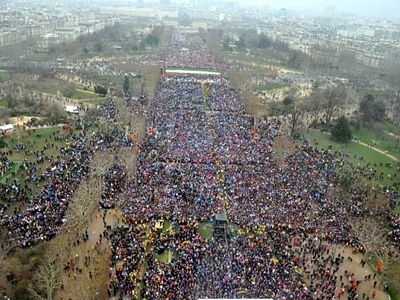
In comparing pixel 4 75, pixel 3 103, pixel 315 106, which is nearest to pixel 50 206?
pixel 3 103

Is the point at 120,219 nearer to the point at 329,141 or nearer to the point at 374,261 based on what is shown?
the point at 374,261

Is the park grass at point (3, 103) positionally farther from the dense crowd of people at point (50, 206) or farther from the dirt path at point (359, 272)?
the dirt path at point (359, 272)

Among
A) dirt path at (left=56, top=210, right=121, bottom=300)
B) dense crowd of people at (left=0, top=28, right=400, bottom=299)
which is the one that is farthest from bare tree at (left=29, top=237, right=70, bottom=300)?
dense crowd of people at (left=0, top=28, right=400, bottom=299)

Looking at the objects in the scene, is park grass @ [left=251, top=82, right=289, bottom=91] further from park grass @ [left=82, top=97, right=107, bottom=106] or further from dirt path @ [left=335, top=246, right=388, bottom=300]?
dirt path @ [left=335, top=246, right=388, bottom=300]

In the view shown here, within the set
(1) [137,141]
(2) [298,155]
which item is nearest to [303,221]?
(2) [298,155]

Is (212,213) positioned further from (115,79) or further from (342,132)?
(115,79)
